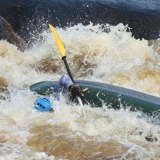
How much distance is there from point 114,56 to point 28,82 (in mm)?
2052

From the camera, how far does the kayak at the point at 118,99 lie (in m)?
4.31

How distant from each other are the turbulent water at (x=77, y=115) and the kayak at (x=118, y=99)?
87 mm

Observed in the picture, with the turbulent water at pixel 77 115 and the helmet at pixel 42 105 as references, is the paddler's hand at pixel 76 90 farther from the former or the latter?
the helmet at pixel 42 105

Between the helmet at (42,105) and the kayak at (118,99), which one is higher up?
the kayak at (118,99)

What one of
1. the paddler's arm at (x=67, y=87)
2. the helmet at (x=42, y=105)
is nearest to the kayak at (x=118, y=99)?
Result: the paddler's arm at (x=67, y=87)

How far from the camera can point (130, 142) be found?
3.83 m

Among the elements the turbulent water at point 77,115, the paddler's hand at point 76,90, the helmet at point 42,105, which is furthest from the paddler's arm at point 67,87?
the helmet at point 42,105

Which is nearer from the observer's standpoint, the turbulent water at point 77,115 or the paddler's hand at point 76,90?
the turbulent water at point 77,115

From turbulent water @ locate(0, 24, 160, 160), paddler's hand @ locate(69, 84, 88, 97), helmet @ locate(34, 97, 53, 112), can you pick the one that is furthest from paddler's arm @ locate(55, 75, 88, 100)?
helmet @ locate(34, 97, 53, 112)

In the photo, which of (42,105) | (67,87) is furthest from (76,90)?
(42,105)

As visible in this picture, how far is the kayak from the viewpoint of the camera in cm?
431

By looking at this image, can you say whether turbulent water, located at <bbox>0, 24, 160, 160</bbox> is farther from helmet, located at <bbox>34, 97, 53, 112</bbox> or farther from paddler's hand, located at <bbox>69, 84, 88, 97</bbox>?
paddler's hand, located at <bbox>69, 84, 88, 97</bbox>

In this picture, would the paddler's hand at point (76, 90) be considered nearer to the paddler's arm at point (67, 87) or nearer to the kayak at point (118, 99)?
the paddler's arm at point (67, 87)

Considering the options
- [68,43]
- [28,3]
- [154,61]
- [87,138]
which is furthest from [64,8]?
[87,138]
